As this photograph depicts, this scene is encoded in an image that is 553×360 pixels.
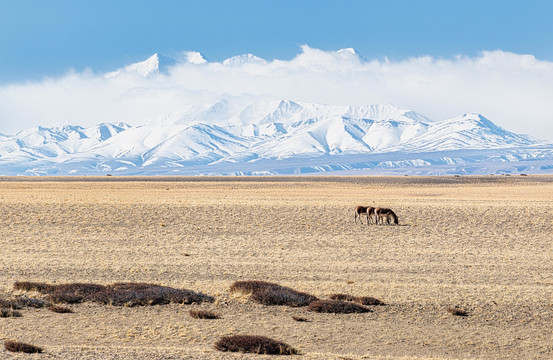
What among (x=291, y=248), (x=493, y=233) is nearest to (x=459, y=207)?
(x=493, y=233)

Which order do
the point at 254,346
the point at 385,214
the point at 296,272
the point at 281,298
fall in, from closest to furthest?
the point at 254,346, the point at 281,298, the point at 296,272, the point at 385,214

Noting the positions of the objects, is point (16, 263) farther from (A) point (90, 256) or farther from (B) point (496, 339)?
(B) point (496, 339)

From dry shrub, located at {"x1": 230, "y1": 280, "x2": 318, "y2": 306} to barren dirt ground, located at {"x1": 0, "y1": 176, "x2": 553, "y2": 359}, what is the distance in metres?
0.34

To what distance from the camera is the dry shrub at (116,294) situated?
19312 millimetres

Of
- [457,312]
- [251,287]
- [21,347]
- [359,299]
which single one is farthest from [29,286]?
[457,312]

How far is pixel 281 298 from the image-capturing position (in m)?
19.6

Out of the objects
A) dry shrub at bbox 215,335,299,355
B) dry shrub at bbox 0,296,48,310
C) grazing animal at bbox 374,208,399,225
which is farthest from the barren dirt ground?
grazing animal at bbox 374,208,399,225

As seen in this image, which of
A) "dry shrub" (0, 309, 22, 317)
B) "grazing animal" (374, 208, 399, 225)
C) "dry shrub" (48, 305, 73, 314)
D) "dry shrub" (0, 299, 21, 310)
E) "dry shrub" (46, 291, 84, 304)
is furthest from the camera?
"grazing animal" (374, 208, 399, 225)

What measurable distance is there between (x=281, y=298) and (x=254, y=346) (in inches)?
190

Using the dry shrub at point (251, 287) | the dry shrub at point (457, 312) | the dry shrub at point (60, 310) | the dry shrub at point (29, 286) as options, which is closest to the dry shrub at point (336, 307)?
the dry shrub at point (251, 287)

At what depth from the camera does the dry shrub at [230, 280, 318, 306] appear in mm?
Answer: 19516

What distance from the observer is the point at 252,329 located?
17188 millimetres

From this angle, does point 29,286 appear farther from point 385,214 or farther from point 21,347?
point 385,214

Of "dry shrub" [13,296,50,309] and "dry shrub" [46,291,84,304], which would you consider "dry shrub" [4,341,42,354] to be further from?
"dry shrub" [46,291,84,304]
